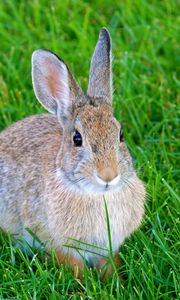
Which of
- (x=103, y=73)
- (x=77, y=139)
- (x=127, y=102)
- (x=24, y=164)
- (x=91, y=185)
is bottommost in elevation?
(x=91, y=185)

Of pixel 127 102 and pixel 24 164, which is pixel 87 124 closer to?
pixel 24 164

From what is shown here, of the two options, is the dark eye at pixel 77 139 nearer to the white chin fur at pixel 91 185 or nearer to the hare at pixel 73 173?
the hare at pixel 73 173

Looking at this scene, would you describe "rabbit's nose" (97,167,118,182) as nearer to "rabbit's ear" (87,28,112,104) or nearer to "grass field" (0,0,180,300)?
"grass field" (0,0,180,300)

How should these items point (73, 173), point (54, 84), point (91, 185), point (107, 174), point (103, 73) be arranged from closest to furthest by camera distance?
1. point (107, 174)
2. point (91, 185)
3. point (73, 173)
4. point (103, 73)
5. point (54, 84)

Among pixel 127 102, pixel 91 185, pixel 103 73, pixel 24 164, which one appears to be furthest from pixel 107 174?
pixel 127 102

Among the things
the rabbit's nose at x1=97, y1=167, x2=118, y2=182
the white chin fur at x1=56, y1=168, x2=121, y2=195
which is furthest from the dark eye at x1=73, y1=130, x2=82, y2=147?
the rabbit's nose at x1=97, y1=167, x2=118, y2=182

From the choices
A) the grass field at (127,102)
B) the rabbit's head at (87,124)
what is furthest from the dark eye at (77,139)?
the grass field at (127,102)
